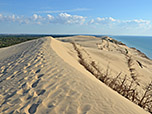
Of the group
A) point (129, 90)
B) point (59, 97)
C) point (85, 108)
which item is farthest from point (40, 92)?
point (129, 90)

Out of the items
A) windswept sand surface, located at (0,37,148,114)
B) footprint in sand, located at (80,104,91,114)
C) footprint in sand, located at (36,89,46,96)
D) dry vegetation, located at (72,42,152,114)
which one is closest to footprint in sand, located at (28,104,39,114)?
windswept sand surface, located at (0,37,148,114)

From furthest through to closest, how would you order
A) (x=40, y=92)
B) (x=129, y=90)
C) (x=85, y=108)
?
1. (x=129, y=90)
2. (x=40, y=92)
3. (x=85, y=108)

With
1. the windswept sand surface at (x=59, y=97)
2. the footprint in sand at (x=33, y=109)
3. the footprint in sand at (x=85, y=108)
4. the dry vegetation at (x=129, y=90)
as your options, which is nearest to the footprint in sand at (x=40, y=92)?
the windswept sand surface at (x=59, y=97)

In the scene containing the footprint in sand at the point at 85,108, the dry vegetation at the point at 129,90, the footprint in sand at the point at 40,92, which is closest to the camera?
the footprint in sand at the point at 85,108

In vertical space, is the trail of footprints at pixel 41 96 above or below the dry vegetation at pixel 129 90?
above

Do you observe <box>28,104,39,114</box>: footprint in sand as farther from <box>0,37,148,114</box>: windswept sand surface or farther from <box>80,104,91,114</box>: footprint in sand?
<box>80,104,91,114</box>: footprint in sand

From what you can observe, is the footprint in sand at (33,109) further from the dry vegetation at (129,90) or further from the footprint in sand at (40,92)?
the dry vegetation at (129,90)

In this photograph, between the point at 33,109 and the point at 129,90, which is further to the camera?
the point at 129,90

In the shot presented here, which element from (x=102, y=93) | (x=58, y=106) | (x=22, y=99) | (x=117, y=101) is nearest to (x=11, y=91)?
(x=22, y=99)

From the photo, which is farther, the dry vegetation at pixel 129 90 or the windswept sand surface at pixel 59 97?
the dry vegetation at pixel 129 90

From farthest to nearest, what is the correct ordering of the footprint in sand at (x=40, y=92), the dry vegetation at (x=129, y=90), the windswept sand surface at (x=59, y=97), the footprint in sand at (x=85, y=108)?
the dry vegetation at (x=129, y=90), the footprint in sand at (x=40, y=92), the windswept sand surface at (x=59, y=97), the footprint in sand at (x=85, y=108)

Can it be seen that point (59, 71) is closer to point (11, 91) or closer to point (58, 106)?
point (11, 91)

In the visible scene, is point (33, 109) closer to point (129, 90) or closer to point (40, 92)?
point (40, 92)

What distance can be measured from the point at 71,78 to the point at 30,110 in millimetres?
1648
